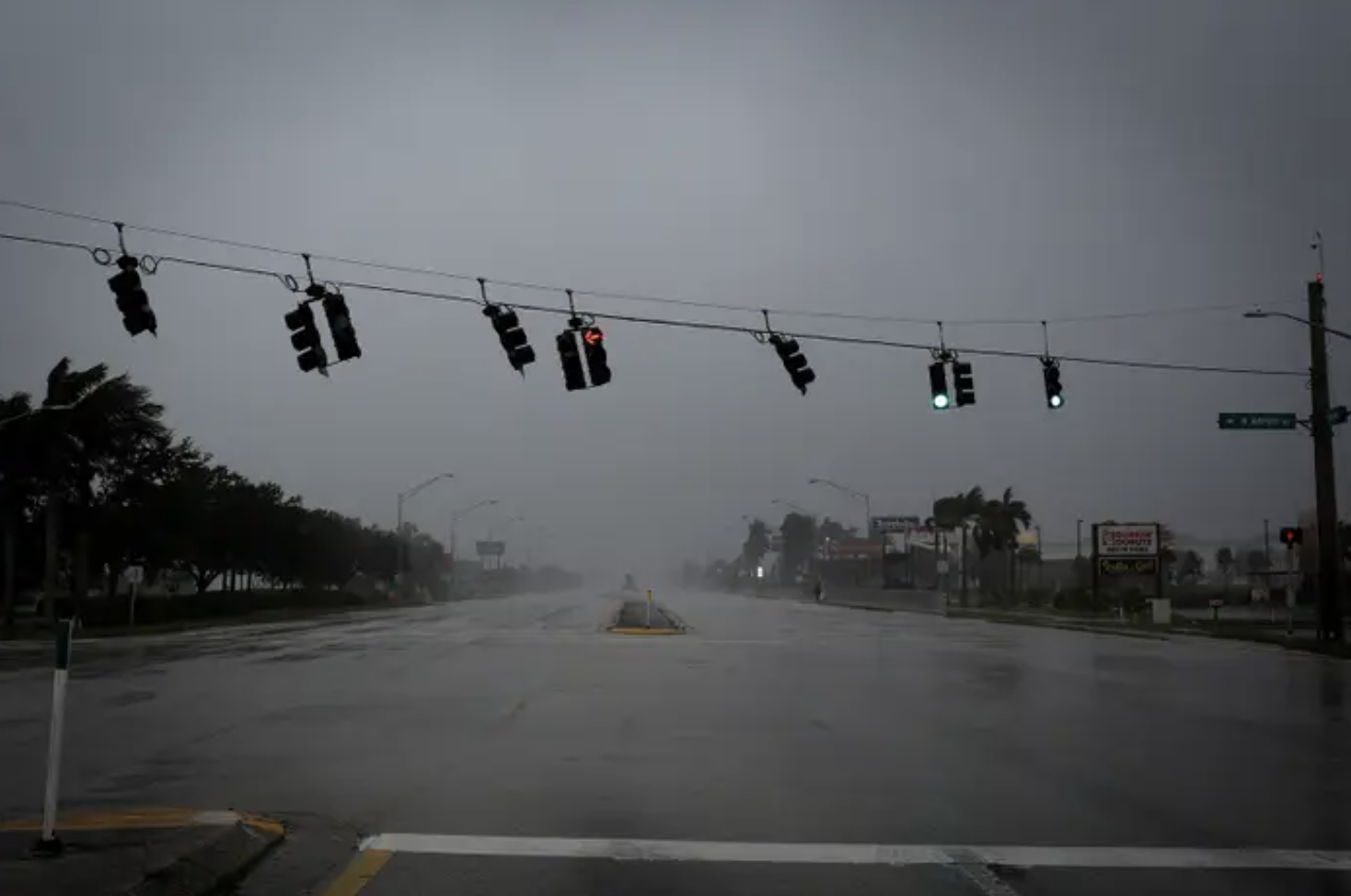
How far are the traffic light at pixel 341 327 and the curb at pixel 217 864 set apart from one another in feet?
37.3

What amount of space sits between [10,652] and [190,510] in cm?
2269

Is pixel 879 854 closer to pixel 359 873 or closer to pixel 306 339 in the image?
pixel 359 873

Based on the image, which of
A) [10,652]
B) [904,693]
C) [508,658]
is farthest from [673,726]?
[10,652]

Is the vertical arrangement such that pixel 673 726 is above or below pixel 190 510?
below

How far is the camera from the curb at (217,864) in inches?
289

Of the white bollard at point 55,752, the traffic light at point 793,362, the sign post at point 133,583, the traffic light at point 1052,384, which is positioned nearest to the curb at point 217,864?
the white bollard at point 55,752

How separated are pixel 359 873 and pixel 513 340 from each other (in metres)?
13.9

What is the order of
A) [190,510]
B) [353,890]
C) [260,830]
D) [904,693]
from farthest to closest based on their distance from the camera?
[190,510], [904,693], [260,830], [353,890]

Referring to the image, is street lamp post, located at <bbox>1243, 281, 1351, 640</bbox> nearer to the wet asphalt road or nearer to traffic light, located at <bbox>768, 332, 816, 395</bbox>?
the wet asphalt road

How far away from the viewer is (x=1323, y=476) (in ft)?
108

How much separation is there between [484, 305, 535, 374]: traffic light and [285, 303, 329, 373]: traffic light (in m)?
2.98

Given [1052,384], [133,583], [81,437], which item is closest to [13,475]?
[81,437]

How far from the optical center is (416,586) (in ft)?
390

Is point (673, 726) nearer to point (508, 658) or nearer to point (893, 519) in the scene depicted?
point (508, 658)
